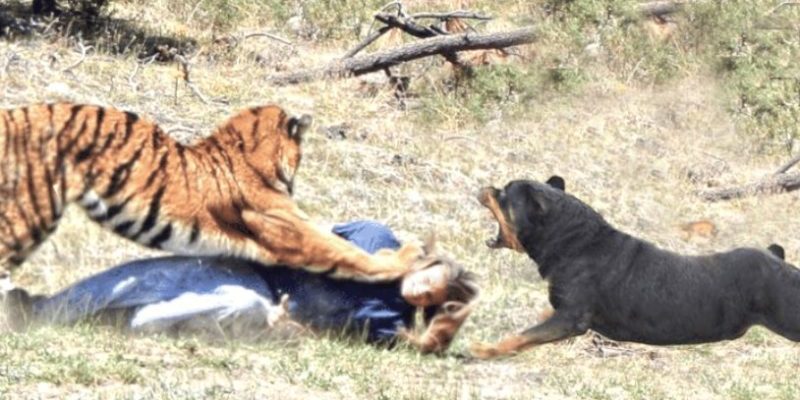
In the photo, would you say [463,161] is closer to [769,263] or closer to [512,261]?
[512,261]

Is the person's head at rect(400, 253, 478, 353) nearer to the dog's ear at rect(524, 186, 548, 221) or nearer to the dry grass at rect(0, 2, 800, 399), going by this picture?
the dry grass at rect(0, 2, 800, 399)

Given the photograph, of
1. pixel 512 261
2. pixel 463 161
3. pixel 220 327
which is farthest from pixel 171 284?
pixel 463 161

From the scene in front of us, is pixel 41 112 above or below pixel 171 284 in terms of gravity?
above

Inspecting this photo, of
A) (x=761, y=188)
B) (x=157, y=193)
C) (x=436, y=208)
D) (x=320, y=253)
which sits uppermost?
(x=157, y=193)

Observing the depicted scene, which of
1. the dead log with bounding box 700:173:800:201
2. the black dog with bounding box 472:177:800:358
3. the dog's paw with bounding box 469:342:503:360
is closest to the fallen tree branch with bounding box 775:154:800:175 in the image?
the dead log with bounding box 700:173:800:201

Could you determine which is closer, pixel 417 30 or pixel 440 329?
pixel 440 329

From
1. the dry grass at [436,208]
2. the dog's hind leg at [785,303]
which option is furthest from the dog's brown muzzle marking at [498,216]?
the dog's hind leg at [785,303]

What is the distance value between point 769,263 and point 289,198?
2435mm

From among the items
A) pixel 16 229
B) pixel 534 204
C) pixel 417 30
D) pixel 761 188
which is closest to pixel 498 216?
pixel 534 204

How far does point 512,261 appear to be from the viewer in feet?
36.1

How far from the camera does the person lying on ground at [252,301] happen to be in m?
7.50

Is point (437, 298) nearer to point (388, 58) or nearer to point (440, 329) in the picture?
point (440, 329)

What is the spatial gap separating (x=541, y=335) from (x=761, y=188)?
23.4 ft

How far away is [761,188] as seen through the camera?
583 inches
